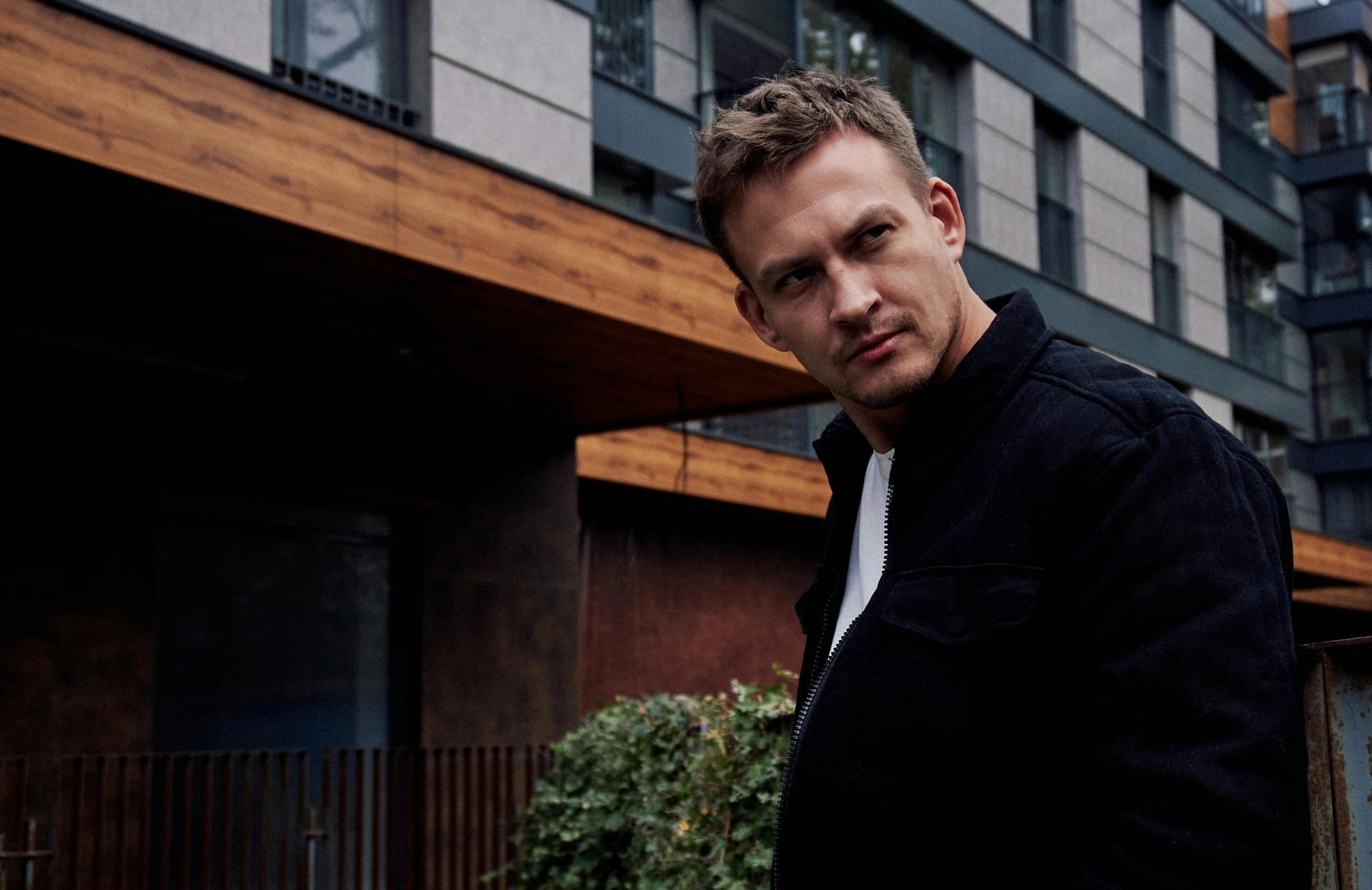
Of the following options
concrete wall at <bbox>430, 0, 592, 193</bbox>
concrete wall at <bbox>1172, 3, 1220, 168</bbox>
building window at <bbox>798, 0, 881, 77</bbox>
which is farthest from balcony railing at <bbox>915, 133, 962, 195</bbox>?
concrete wall at <bbox>430, 0, 592, 193</bbox>

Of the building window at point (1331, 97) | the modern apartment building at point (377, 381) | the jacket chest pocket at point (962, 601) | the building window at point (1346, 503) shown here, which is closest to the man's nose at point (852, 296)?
the jacket chest pocket at point (962, 601)

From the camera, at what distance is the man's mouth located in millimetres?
1909

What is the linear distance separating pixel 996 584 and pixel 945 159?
646 inches

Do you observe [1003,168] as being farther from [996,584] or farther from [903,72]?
[996,584]

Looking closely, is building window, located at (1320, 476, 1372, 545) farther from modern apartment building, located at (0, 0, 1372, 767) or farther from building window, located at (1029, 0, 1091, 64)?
modern apartment building, located at (0, 0, 1372, 767)

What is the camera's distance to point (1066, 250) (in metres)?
19.2

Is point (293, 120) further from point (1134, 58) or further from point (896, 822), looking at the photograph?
point (1134, 58)

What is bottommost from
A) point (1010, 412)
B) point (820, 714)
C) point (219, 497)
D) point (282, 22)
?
point (820, 714)

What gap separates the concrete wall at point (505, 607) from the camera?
940 cm

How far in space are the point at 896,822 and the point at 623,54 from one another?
1320 cm

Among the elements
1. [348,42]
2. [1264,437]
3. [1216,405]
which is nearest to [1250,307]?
[1264,437]

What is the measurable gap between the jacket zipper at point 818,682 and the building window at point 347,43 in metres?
6.18

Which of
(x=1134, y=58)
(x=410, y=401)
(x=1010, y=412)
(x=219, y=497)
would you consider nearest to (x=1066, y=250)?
(x=1134, y=58)

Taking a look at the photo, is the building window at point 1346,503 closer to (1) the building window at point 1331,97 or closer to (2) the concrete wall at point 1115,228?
(1) the building window at point 1331,97
